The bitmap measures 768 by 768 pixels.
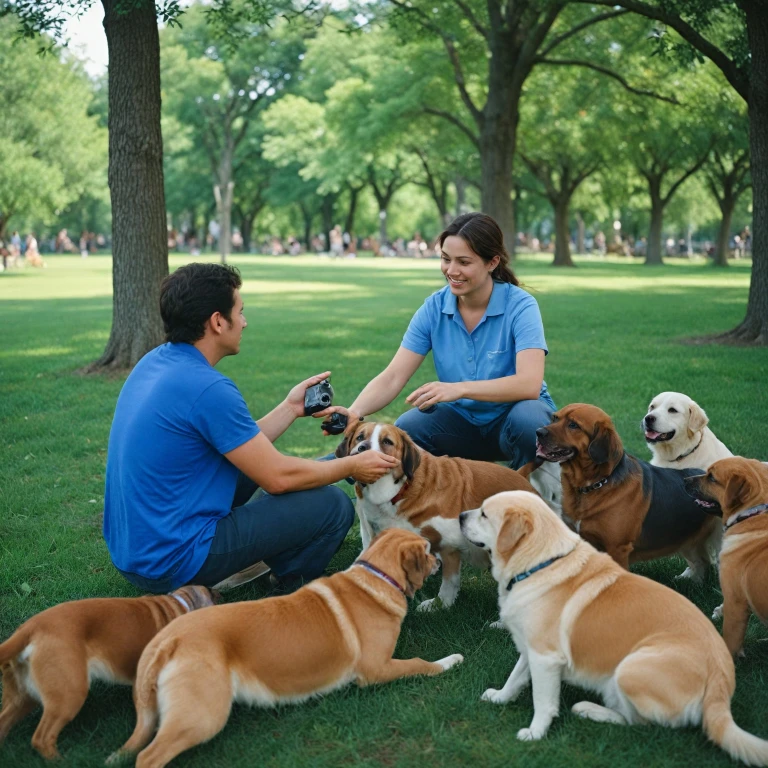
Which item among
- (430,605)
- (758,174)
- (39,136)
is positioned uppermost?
(39,136)

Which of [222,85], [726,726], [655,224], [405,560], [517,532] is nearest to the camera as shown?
[726,726]

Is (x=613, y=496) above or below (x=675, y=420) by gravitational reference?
below

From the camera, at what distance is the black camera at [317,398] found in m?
5.52

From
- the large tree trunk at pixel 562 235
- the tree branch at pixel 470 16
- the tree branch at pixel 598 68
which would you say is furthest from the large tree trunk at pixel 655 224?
the tree branch at pixel 470 16

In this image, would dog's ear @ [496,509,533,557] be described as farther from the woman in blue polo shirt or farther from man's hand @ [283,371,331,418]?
man's hand @ [283,371,331,418]

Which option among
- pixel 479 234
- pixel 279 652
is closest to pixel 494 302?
pixel 479 234

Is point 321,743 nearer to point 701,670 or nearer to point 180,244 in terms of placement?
point 701,670

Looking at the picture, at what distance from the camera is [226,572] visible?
472 centimetres

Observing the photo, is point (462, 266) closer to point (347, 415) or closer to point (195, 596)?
point (347, 415)

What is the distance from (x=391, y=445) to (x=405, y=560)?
3.14ft

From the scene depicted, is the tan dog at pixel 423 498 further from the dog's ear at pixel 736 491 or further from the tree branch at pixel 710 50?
the tree branch at pixel 710 50

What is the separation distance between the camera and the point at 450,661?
14.5 feet

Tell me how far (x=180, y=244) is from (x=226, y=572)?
86.0 metres

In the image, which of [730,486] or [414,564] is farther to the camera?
[730,486]
